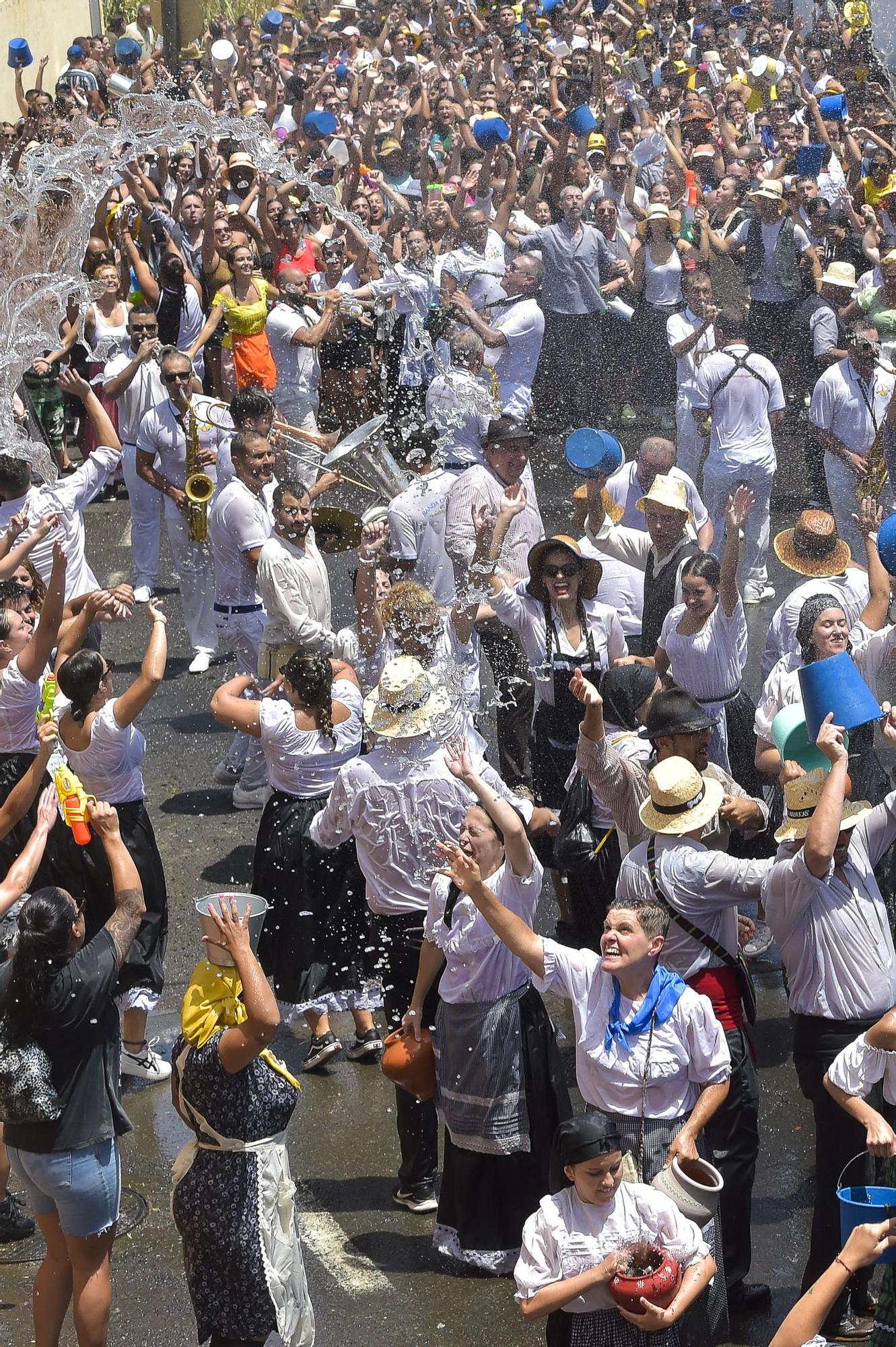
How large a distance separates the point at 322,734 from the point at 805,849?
2.19 meters

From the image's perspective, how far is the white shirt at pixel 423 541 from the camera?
791cm

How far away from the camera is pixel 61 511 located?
7.87 meters

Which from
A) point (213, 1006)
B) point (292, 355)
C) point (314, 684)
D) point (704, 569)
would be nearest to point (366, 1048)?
point (314, 684)

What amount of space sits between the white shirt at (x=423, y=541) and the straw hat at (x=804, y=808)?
304cm

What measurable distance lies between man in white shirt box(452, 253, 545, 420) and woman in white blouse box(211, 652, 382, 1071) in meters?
5.53

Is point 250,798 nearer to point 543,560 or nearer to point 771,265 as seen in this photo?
point 543,560

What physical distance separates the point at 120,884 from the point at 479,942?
1.05 meters

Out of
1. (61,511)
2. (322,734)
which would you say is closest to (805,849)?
(322,734)

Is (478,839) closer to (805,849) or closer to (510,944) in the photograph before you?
(510,944)

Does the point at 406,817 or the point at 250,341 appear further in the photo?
the point at 250,341

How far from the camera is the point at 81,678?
19.9 feet

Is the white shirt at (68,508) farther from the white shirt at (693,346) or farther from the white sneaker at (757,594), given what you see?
the white sneaker at (757,594)

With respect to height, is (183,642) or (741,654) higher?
(741,654)

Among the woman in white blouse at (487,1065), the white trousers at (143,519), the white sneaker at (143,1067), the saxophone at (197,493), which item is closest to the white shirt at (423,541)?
the saxophone at (197,493)
